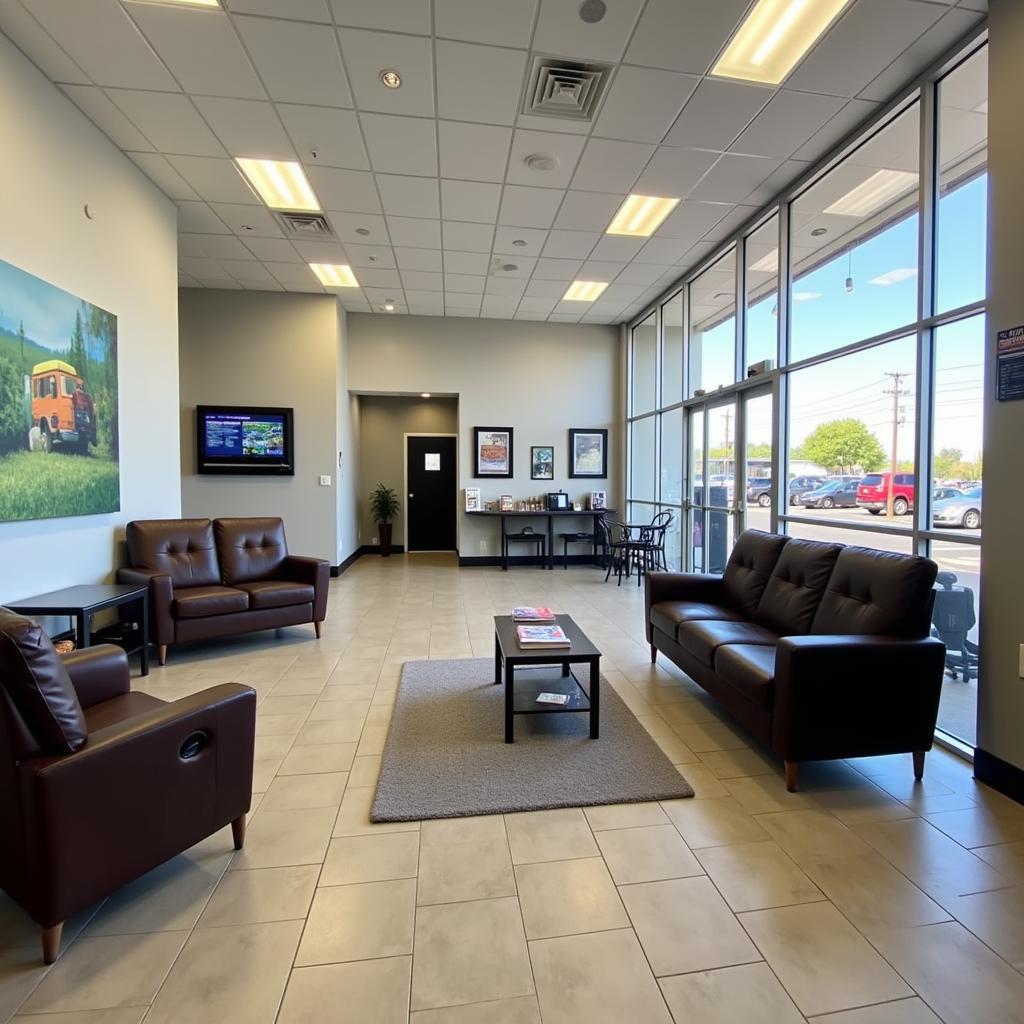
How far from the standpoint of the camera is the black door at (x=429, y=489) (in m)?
9.28

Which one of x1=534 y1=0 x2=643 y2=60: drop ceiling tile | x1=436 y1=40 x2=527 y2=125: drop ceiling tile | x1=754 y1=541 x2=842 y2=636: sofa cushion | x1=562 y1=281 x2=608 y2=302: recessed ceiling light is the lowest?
x1=754 y1=541 x2=842 y2=636: sofa cushion

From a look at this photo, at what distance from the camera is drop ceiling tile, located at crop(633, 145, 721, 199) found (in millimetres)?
3652

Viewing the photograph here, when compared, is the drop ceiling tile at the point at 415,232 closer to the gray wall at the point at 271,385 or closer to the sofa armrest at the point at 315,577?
the gray wall at the point at 271,385

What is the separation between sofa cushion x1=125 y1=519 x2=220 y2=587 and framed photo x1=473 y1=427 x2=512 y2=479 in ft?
13.2

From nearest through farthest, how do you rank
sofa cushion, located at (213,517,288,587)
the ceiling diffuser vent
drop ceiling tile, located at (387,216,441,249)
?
the ceiling diffuser vent, sofa cushion, located at (213,517,288,587), drop ceiling tile, located at (387,216,441,249)

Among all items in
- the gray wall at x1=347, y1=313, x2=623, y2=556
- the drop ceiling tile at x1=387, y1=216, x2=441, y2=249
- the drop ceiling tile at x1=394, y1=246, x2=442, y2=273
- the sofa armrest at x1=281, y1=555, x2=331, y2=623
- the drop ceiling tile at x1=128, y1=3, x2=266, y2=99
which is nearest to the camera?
the drop ceiling tile at x1=128, y1=3, x2=266, y2=99

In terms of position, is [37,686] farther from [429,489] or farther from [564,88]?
[429,489]

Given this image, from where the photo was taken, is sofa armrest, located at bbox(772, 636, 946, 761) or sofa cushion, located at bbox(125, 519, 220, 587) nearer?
sofa armrest, located at bbox(772, 636, 946, 761)

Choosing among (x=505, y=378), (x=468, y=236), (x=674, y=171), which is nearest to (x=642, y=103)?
(x=674, y=171)

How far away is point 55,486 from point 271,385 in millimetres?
3775

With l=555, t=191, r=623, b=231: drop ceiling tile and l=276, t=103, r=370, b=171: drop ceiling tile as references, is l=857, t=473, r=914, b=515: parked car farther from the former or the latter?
l=276, t=103, r=370, b=171: drop ceiling tile

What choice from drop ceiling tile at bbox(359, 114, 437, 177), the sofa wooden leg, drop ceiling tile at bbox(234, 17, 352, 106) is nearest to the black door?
drop ceiling tile at bbox(359, 114, 437, 177)

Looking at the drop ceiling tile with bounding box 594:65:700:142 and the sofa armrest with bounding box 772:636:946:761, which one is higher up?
the drop ceiling tile with bounding box 594:65:700:142

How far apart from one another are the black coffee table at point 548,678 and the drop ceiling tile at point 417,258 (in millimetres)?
3913
